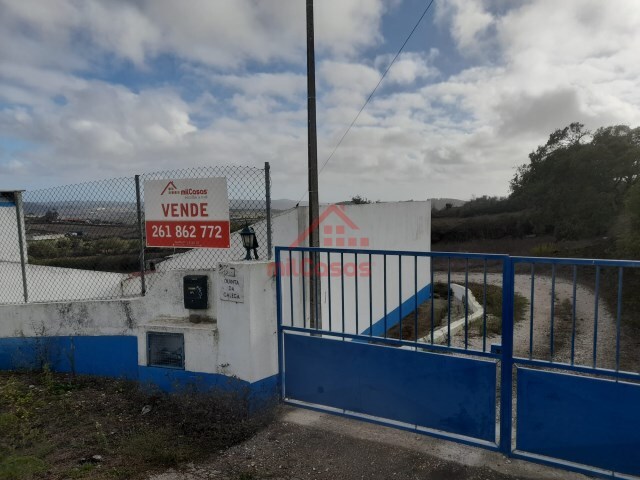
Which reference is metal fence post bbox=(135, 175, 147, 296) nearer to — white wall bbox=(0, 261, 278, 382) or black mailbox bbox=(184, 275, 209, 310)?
white wall bbox=(0, 261, 278, 382)

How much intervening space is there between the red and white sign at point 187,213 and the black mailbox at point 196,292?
15.6 inches

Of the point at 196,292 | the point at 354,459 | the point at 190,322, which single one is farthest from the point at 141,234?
the point at 354,459

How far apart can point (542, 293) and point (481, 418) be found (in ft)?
45.9

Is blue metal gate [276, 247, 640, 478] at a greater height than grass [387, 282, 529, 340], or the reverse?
blue metal gate [276, 247, 640, 478]

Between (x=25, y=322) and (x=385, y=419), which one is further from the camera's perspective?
(x=25, y=322)

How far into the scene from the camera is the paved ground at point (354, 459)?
11.5 feet

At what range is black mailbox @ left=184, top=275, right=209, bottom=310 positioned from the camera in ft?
16.5

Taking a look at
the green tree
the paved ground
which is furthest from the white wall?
the green tree

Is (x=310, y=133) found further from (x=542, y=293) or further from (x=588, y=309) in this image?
(x=542, y=293)

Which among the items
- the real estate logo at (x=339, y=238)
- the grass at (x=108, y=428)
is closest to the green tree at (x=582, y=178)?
the real estate logo at (x=339, y=238)

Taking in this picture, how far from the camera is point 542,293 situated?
52.4 feet

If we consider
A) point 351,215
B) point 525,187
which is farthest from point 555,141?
point 351,215

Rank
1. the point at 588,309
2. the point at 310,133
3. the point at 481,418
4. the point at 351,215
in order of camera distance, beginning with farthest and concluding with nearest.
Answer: the point at 588,309 → the point at 351,215 → the point at 310,133 → the point at 481,418

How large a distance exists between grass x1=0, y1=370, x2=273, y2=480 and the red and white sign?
5.68ft
